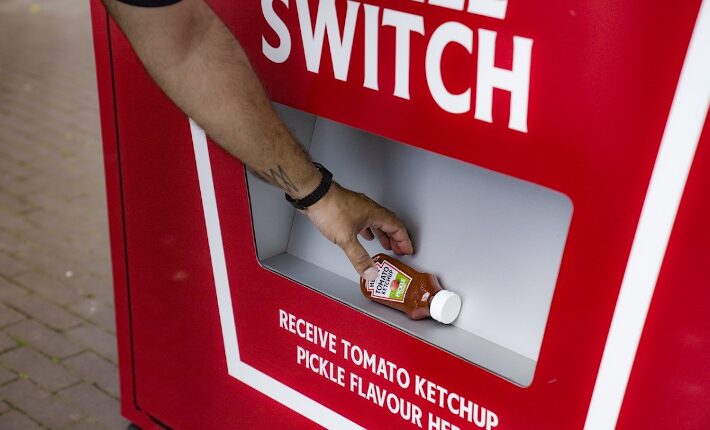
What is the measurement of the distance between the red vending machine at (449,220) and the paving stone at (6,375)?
0.73m

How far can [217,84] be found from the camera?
4.85ft

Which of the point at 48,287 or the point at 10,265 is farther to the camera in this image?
the point at 10,265

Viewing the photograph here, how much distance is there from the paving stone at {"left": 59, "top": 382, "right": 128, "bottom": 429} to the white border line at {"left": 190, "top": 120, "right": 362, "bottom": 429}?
775 millimetres

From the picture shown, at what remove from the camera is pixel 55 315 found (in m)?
3.06

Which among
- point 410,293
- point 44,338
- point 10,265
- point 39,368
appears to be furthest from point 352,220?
point 10,265

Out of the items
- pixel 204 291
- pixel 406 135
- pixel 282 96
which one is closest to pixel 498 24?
pixel 406 135

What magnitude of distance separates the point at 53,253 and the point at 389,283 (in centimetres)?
223

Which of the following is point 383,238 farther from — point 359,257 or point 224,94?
point 224,94

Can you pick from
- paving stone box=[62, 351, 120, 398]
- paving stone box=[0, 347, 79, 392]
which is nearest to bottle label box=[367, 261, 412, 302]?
paving stone box=[62, 351, 120, 398]

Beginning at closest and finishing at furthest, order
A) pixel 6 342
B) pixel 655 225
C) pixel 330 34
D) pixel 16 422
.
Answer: pixel 655 225
pixel 330 34
pixel 16 422
pixel 6 342

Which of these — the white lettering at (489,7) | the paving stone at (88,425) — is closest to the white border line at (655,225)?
the white lettering at (489,7)

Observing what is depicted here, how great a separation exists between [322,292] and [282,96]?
383mm

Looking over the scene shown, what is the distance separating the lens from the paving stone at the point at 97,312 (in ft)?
9.96

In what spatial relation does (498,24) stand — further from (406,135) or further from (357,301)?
(357,301)
